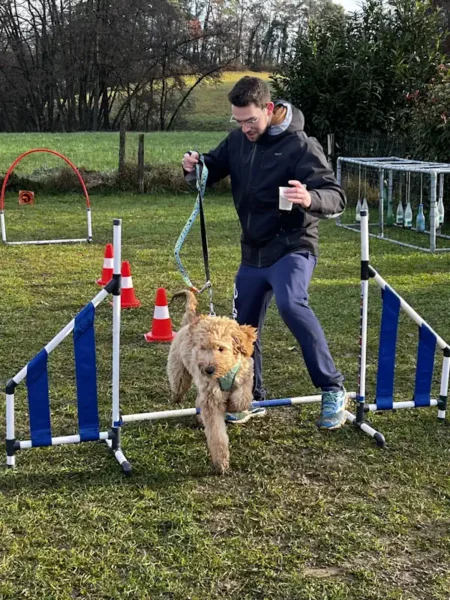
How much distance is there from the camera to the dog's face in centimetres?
374

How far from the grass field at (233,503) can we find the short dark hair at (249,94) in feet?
6.80

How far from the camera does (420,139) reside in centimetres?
1356

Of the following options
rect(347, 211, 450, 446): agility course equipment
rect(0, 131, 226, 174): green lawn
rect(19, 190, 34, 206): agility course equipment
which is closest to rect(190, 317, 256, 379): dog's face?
rect(347, 211, 450, 446): agility course equipment

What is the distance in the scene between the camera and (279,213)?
4195 mm

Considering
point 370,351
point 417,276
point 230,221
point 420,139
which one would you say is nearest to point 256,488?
point 370,351

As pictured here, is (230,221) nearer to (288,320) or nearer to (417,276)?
(417,276)

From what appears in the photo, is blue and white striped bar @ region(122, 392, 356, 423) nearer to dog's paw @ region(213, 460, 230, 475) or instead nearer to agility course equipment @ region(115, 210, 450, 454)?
agility course equipment @ region(115, 210, 450, 454)

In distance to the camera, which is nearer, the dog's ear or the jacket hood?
the dog's ear

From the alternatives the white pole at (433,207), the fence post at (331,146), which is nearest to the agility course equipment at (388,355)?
the white pole at (433,207)

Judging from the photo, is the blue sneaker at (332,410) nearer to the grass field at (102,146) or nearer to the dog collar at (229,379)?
the dog collar at (229,379)

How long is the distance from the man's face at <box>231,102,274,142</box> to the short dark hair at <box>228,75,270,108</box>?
3cm

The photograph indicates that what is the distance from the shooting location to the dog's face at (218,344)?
3.74 meters

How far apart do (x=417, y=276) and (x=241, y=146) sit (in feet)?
17.0

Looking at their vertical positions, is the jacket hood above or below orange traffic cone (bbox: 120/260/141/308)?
above
